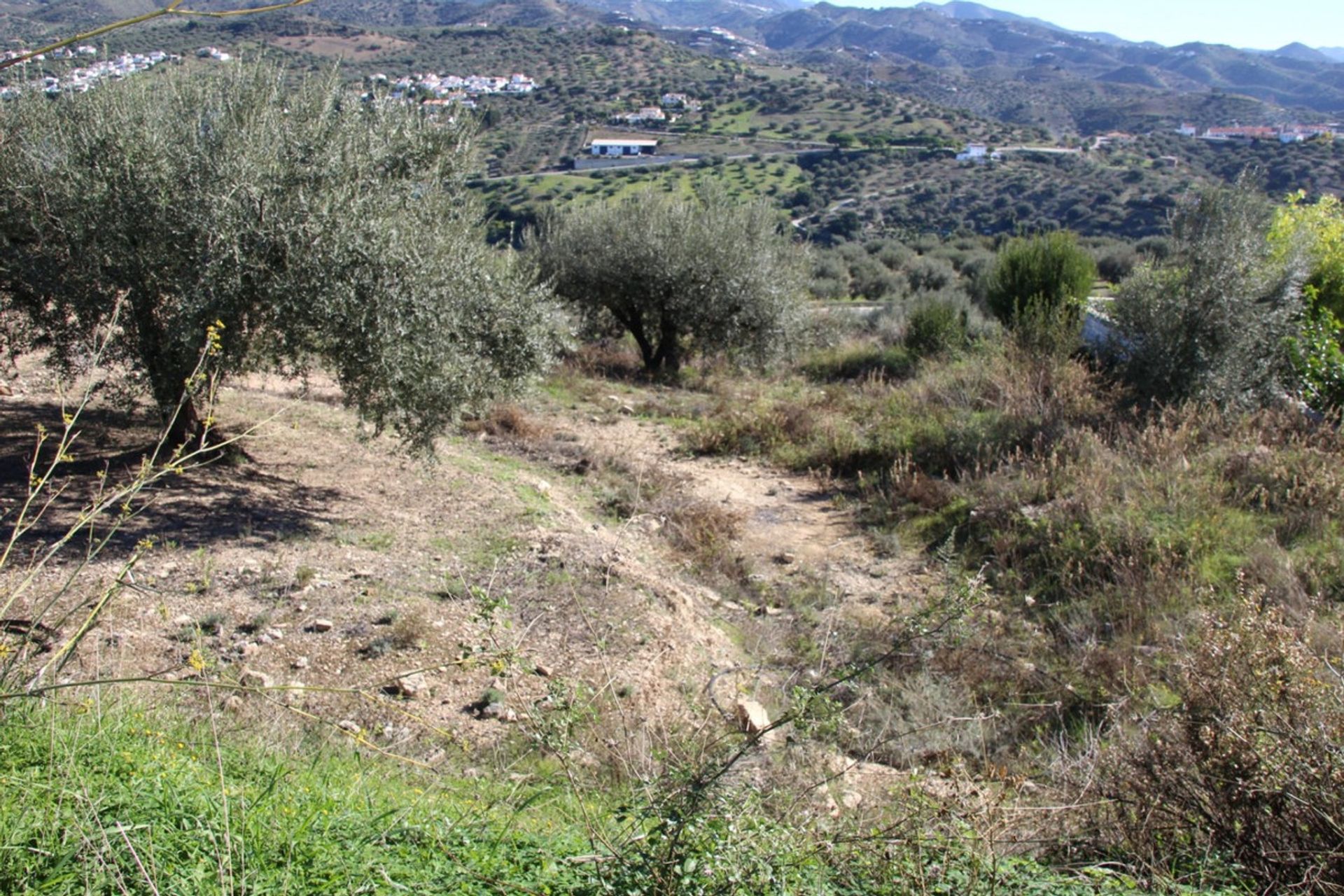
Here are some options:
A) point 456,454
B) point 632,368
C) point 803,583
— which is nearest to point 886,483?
point 803,583

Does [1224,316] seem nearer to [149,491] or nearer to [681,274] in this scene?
[681,274]

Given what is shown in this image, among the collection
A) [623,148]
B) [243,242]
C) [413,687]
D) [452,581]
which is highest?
[243,242]

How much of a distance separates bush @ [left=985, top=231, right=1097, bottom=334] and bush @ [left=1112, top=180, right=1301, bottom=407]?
16.0 ft

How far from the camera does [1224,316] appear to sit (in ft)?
36.2

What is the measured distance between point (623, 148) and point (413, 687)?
140 ft

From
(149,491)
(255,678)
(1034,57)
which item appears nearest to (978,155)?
(149,491)

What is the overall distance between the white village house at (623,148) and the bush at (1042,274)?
2901cm

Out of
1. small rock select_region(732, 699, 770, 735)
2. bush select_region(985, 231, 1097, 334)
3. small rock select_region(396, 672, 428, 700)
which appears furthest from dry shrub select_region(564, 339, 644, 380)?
small rock select_region(732, 699, 770, 735)

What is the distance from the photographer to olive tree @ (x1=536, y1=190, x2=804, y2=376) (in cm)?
1612

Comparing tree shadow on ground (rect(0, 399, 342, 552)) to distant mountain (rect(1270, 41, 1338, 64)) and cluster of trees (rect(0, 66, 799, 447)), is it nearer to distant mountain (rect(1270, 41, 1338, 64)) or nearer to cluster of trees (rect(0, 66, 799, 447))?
cluster of trees (rect(0, 66, 799, 447))

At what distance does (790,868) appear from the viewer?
2.44m

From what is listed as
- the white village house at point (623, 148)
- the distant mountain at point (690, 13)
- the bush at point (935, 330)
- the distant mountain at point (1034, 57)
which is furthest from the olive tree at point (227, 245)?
the distant mountain at point (690, 13)

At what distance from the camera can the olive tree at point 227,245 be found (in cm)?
662

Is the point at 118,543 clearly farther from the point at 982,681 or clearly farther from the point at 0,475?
the point at 982,681
